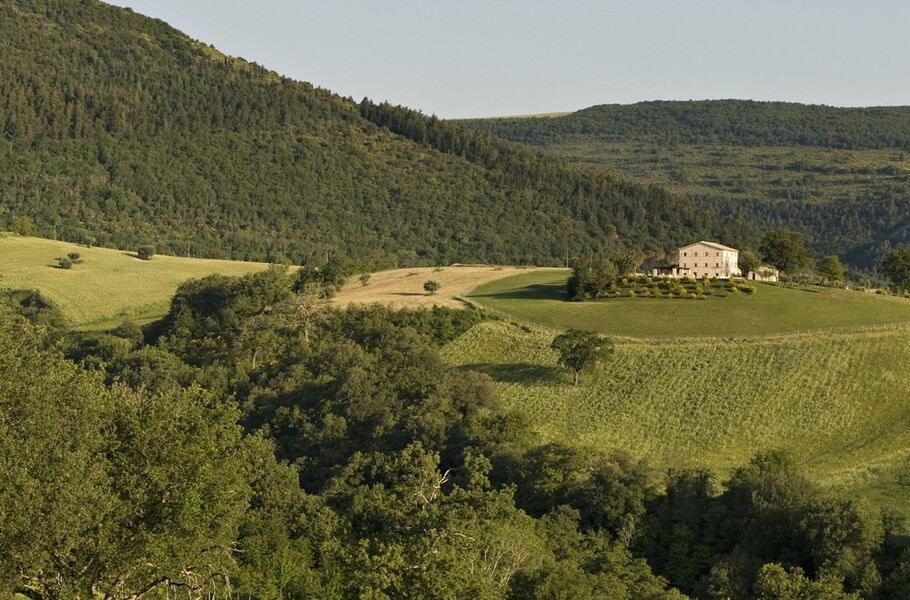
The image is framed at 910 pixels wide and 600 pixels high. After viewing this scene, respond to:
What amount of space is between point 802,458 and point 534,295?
42698 mm

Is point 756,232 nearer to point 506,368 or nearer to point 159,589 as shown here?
point 506,368

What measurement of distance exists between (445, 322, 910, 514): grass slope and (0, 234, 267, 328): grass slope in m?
53.8

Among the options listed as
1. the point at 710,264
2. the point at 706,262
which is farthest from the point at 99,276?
the point at 710,264

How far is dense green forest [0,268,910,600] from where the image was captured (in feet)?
107

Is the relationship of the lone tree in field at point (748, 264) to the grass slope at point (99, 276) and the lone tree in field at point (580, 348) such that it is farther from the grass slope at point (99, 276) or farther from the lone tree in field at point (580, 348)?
the grass slope at point (99, 276)

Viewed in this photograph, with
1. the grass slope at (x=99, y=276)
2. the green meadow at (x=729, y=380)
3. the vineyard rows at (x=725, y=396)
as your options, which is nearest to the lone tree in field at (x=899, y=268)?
the green meadow at (x=729, y=380)

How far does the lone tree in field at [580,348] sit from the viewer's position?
8906 cm

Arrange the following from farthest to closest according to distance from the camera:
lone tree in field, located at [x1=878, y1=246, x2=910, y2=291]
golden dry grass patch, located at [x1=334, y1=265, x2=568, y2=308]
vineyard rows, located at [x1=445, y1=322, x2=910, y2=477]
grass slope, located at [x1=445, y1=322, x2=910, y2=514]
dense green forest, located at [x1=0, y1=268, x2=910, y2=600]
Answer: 1. lone tree in field, located at [x1=878, y1=246, x2=910, y2=291]
2. golden dry grass patch, located at [x1=334, y1=265, x2=568, y2=308]
3. vineyard rows, located at [x1=445, y1=322, x2=910, y2=477]
4. grass slope, located at [x1=445, y1=322, x2=910, y2=514]
5. dense green forest, located at [x1=0, y1=268, x2=910, y2=600]

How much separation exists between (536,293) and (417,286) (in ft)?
40.8

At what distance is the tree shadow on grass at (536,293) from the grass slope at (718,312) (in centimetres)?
28

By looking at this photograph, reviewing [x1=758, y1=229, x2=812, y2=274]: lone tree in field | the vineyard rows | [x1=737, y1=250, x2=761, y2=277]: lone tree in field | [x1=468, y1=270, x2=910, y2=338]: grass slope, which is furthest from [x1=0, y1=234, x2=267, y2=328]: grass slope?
[x1=758, y1=229, x2=812, y2=274]: lone tree in field

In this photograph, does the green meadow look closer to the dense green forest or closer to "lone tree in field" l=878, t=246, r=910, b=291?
the dense green forest

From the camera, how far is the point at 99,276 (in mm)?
152000

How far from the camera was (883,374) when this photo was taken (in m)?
86.4
